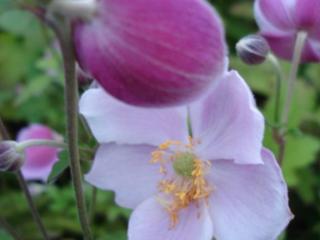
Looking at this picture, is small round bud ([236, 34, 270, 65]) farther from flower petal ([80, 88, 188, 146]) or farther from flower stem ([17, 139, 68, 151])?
flower stem ([17, 139, 68, 151])

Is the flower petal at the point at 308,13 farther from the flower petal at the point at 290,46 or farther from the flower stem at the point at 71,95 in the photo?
the flower stem at the point at 71,95

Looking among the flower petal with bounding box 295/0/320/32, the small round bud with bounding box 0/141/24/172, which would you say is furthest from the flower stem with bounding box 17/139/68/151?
the flower petal with bounding box 295/0/320/32

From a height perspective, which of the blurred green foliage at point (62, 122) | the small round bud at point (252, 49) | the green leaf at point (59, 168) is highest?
the small round bud at point (252, 49)

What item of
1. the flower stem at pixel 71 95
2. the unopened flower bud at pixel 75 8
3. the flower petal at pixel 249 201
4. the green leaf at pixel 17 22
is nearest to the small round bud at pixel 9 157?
the flower stem at pixel 71 95

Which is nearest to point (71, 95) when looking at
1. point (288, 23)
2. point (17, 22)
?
point (288, 23)

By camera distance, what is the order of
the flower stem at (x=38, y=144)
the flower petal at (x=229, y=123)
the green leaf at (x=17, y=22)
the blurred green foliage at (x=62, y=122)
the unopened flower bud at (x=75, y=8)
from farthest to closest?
the green leaf at (x=17, y=22) < the blurred green foliage at (x=62, y=122) < the flower stem at (x=38, y=144) < the flower petal at (x=229, y=123) < the unopened flower bud at (x=75, y=8)

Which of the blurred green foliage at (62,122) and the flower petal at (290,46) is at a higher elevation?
the flower petal at (290,46)

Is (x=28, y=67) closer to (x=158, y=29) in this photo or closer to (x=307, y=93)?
(x=307, y=93)
